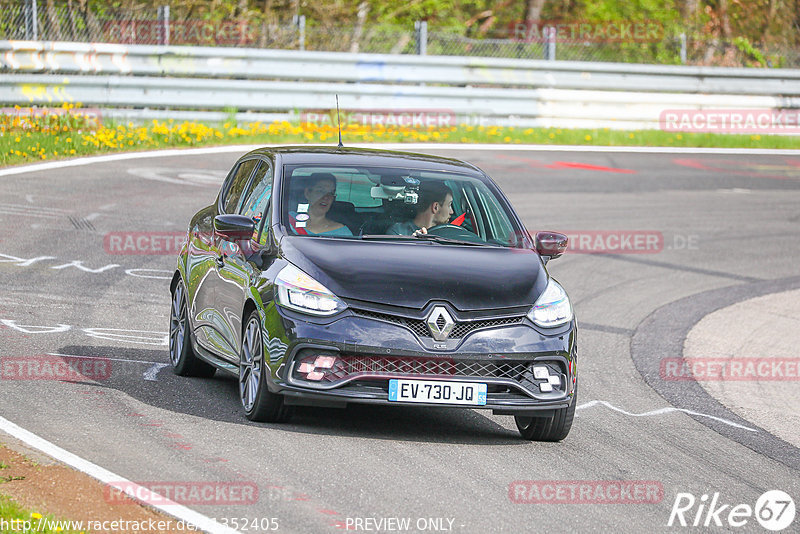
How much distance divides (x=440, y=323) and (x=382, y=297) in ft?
1.17

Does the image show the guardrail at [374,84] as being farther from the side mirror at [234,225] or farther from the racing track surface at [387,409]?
the side mirror at [234,225]

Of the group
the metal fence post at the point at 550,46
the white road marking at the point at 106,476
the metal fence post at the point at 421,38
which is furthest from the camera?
the metal fence post at the point at 550,46

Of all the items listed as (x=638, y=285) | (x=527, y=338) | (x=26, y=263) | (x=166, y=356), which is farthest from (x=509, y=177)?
(x=527, y=338)

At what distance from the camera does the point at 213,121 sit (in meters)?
23.4

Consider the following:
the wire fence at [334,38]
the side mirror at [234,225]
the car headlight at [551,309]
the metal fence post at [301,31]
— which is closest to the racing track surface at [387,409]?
the car headlight at [551,309]

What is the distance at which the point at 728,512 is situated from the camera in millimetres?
6547

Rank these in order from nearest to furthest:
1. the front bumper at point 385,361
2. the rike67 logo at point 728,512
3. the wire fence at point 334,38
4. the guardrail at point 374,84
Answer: the rike67 logo at point 728,512 → the front bumper at point 385,361 → the guardrail at point 374,84 → the wire fence at point 334,38

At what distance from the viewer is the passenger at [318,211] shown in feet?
27.3

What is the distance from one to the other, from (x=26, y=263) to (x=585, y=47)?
16.8 meters

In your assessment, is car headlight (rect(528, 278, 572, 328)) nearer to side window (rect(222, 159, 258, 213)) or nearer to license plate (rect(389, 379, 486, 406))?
license plate (rect(389, 379, 486, 406))

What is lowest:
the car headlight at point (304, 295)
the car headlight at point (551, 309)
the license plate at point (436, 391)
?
the license plate at point (436, 391)

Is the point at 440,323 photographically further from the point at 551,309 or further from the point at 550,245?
the point at 550,245

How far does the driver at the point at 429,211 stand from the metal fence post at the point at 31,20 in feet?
49.7

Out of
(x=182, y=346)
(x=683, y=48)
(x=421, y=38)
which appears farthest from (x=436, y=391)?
(x=683, y=48)
